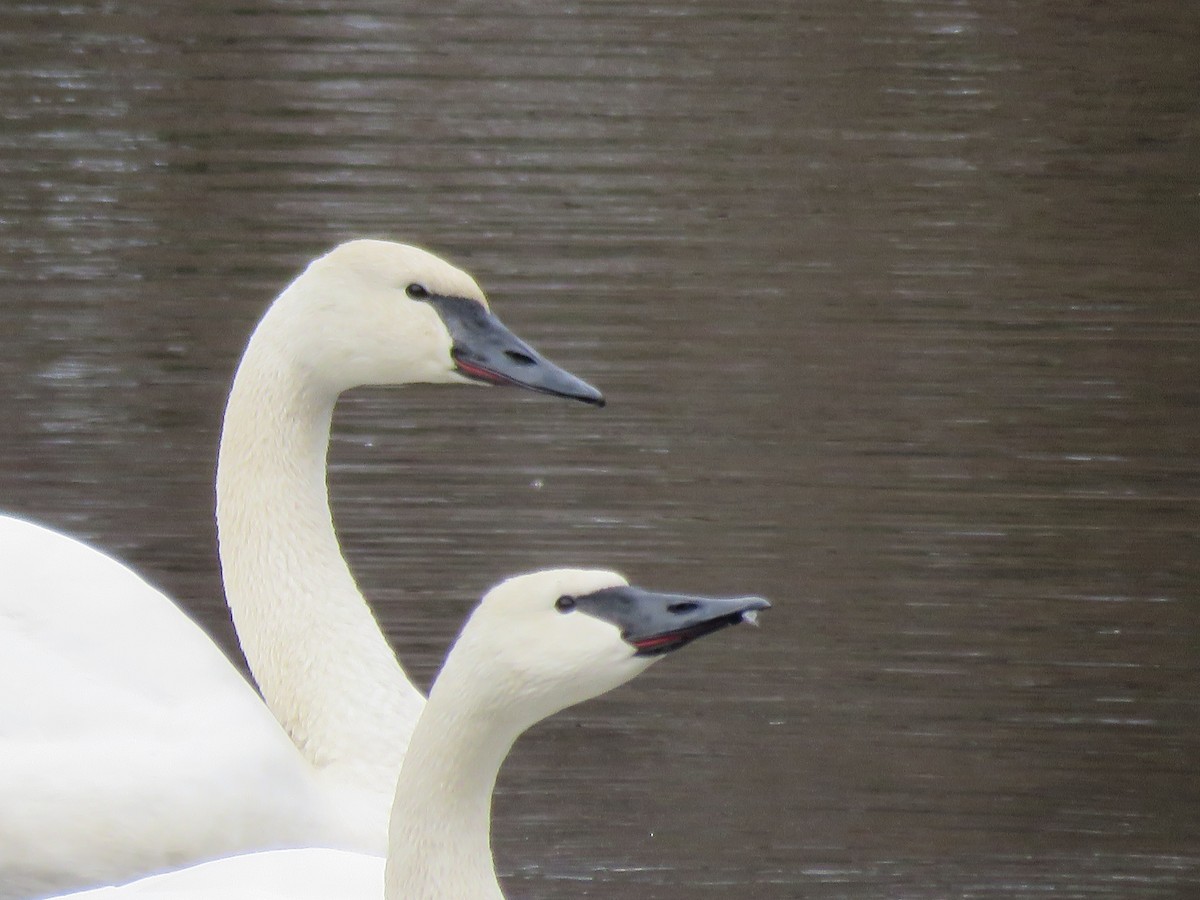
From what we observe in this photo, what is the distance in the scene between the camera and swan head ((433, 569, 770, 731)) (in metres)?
2.03

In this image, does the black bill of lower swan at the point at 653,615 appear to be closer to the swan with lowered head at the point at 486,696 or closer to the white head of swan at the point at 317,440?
the swan with lowered head at the point at 486,696

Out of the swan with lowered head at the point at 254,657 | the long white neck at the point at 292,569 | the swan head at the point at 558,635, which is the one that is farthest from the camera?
the long white neck at the point at 292,569

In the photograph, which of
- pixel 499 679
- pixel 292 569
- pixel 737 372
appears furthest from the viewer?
pixel 737 372

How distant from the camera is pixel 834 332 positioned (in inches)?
193

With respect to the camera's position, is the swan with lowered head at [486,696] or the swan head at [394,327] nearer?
the swan with lowered head at [486,696]

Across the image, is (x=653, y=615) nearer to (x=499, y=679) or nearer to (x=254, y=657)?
(x=499, y=679)

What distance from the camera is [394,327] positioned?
2893 mm

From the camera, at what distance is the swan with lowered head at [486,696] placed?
203 centimetres

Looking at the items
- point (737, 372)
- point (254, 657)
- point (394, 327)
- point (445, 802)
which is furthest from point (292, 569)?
point (737, 372)

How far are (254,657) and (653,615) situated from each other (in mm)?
992

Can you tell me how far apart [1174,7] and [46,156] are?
11.1 feet

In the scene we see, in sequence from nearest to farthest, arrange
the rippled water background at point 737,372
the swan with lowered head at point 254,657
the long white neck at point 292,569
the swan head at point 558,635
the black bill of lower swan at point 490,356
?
the swan head at point 558,635, the swan with lowered head at point 254,657, the long white neck at point 292,569, the black bill of lower swan at point 490,356, the rippled water background at point 737,372

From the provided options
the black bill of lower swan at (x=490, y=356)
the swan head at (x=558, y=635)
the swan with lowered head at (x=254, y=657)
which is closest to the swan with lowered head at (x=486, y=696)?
the swan head at (x=558, y=635)

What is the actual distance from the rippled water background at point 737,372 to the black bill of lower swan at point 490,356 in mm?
692
